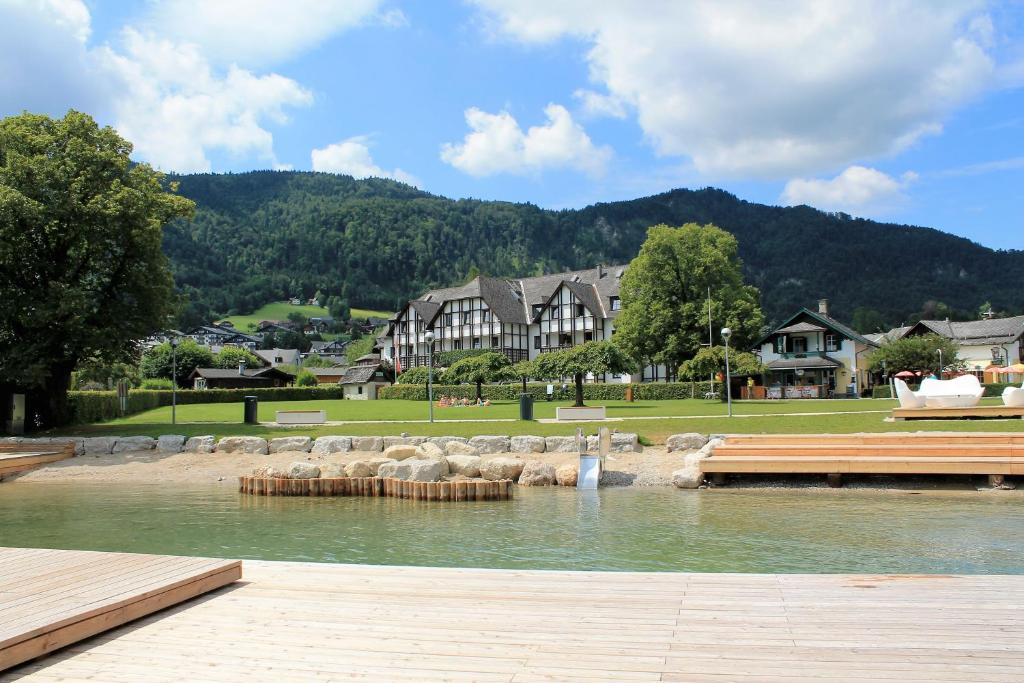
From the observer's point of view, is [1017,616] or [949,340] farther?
[949,340]

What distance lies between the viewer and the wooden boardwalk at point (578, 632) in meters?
5.12

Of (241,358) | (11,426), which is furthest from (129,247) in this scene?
(241,358)

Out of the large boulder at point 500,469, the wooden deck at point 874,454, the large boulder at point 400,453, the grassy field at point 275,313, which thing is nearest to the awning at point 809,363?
the wooden deck at point 874,454

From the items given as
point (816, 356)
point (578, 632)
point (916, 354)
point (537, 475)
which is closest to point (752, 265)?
point (816, 356)

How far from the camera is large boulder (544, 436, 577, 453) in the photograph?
77.5ft

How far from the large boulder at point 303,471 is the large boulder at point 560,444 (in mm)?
7248

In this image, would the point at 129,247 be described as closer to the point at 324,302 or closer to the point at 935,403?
the point at 935,403

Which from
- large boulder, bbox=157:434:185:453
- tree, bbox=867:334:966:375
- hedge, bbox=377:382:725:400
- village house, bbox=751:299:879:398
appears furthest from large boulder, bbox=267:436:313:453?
tree, bbox=867:334:966:375

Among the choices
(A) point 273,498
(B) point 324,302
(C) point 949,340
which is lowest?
(A) point 273,498

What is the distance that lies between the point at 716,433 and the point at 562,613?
18.2 metres

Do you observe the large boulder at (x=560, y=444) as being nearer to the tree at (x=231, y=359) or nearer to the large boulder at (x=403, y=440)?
the large boulder at (x=403, y=440)

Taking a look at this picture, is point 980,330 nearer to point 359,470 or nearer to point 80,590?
point 359,470

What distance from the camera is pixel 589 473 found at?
20453 millimetres

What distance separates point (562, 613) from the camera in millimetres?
6457
